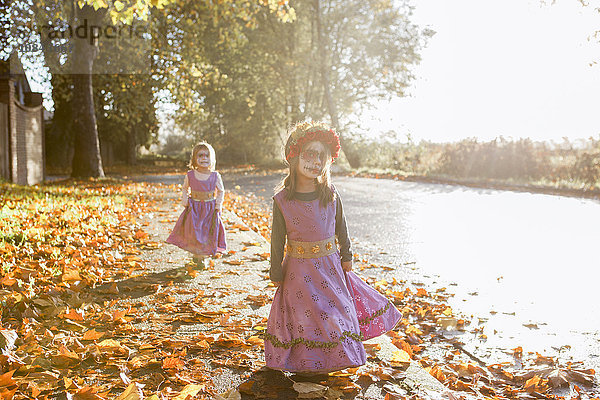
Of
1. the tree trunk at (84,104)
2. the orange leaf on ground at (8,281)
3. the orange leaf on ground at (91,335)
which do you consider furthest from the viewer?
the tree trunk at (84,104)

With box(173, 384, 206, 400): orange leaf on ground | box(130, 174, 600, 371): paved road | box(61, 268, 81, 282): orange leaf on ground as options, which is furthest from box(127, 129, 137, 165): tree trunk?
box(173, 384, 206, 400): orange leaf on ground

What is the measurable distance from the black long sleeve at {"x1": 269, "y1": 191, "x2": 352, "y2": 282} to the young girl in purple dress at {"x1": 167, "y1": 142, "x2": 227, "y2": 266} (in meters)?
2.97

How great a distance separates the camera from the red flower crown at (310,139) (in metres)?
3.43

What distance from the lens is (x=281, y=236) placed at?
139 inches

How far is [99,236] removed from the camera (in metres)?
7.77

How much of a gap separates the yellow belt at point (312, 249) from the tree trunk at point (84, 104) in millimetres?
19241

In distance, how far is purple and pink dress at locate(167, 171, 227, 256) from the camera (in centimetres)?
636

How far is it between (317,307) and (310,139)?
106cm

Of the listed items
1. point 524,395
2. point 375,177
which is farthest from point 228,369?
point 375,177

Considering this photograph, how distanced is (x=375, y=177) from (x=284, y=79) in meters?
11.9

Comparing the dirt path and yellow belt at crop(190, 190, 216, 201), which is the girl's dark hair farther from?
yellow belt at crop(190, 190, 216, 201)

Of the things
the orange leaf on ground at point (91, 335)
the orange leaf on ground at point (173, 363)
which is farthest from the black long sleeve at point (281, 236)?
the orange leaf on ground at point (91, 335)

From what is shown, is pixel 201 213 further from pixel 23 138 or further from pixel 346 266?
pixel 23 138

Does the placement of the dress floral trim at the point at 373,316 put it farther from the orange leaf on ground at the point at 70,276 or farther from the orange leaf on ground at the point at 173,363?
the orange leaf on ground at the point at 70,276
